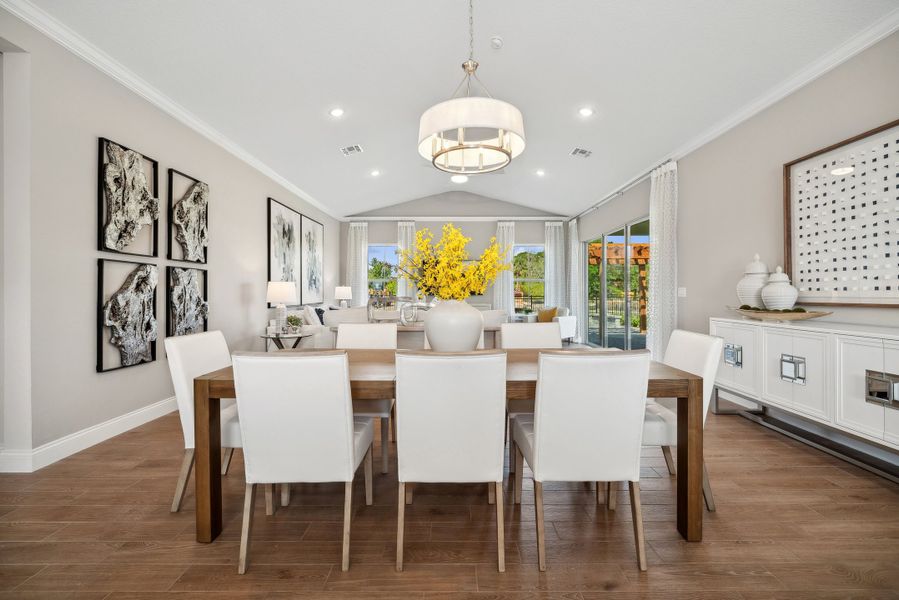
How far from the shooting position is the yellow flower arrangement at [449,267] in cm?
204

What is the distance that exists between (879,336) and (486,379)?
2.24 meters

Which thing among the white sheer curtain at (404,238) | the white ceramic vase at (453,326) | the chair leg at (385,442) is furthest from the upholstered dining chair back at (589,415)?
the white sheer curtain at (404,238)

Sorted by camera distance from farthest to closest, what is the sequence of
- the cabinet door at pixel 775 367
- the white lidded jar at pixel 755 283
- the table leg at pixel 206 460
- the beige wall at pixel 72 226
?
the white lidded jar at pixel 755 283 → the cabinet door at pixel 775 367 → the beige wall at pixel 72 226 → the table leg at pixel 206 460

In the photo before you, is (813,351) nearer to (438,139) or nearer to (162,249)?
(438,139)

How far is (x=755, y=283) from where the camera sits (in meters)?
3.41

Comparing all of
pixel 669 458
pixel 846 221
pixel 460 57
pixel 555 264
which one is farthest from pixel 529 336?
pixel 555 264

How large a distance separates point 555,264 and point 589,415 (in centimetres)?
817

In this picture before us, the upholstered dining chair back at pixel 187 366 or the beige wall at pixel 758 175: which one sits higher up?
the beige wall at pixel 758 175

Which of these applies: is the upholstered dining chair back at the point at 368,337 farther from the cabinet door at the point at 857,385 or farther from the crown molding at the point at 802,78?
the crown molding at the point at 802,78

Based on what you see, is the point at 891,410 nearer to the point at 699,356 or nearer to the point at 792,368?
the point at 792,368

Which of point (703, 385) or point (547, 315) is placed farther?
point (547, 315)

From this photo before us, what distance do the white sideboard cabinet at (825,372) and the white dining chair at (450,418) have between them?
2.16m

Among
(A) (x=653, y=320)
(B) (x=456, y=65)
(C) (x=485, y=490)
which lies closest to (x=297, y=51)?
(B) (x=456, y=65)

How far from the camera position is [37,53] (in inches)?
99.5
